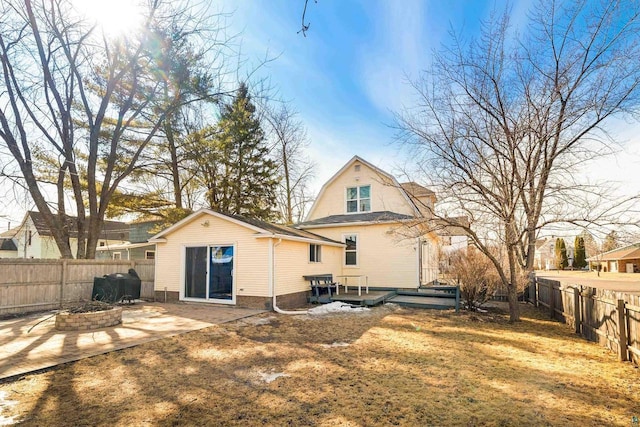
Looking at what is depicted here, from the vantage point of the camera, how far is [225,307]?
36.9 ft

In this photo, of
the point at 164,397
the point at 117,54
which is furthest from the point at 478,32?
the point at 117,54

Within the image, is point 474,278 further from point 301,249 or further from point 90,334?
point 90,334

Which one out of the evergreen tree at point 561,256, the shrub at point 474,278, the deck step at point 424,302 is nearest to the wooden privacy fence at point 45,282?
the deck step at point 424,302

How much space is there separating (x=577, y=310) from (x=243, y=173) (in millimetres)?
17708

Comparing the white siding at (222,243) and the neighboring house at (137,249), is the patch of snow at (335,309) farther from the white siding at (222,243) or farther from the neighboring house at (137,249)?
the neighboring house at (137,249)

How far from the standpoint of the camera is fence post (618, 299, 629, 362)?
5664mm

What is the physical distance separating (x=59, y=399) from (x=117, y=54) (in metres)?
14.4

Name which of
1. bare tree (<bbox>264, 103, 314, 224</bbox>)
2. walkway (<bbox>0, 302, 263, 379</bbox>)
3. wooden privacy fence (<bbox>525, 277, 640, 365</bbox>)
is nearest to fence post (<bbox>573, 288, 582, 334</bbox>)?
wooden privacy fence (<bbox>525, 277, 640, 365</bbox>)

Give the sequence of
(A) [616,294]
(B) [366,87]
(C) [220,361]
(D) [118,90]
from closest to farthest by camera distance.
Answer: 1. (C) [220,361]
2. (A) [616,294]
3. (B) [366,87]
4. (D) [118,90]

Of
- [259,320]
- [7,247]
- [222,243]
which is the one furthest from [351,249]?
[7,247]

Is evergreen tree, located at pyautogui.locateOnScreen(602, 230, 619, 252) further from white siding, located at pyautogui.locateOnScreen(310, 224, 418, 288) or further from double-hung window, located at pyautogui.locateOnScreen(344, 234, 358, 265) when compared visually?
double-hung window, located at pyautogui.locateOnScreen(344, 234, 358, 265)

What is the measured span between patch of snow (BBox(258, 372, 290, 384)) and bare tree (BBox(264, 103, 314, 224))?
1996cm

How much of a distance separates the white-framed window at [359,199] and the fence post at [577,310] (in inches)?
375

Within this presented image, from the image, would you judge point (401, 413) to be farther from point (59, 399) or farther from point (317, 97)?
point (317, 97)
